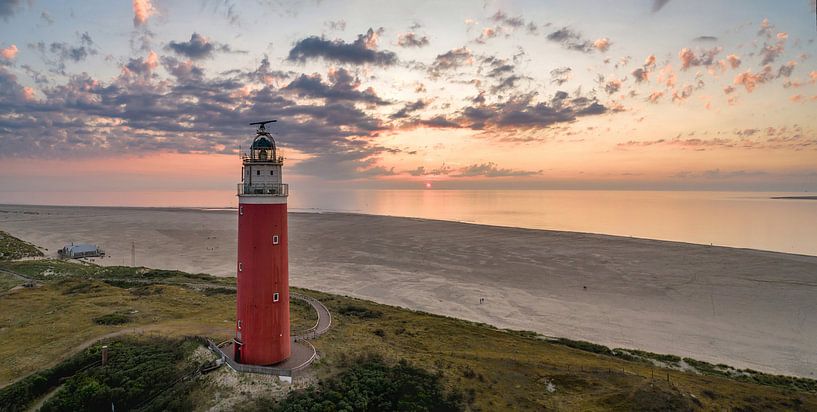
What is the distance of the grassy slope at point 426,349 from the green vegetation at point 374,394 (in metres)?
0.93

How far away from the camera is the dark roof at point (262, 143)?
774 inches

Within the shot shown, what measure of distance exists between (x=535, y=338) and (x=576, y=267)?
3220 cm

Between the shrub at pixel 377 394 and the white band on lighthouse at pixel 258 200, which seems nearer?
the shrub at pixel 377 394

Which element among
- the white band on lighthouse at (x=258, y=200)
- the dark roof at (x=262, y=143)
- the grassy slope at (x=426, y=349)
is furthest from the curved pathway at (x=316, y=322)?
the dark roof at (x=262, y=143)

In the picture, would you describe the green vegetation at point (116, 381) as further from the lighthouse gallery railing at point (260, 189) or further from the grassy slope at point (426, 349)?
the lighthouse gallery railing at point (260, 189)

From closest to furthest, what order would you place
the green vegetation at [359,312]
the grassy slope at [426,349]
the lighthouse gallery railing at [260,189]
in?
the lighthouse gallery railing at [260,189], the grassy slope at [426,349], the green vegetation at [359,312]

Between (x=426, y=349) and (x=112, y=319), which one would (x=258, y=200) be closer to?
(x=426, y=349)

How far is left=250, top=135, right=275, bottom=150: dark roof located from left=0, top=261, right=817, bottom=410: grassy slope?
39.8 ft

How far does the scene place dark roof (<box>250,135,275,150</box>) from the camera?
19.7 metres

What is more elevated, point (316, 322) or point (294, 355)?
point (294, 355)

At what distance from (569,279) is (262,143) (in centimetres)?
4737

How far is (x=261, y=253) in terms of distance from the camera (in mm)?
19219

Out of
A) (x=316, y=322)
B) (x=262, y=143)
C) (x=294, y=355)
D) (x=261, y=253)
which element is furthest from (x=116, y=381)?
(x=262, y=143)

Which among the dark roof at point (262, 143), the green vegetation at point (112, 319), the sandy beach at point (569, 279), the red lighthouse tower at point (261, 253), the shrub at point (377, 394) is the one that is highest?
the dark roof at point (262, 143)
